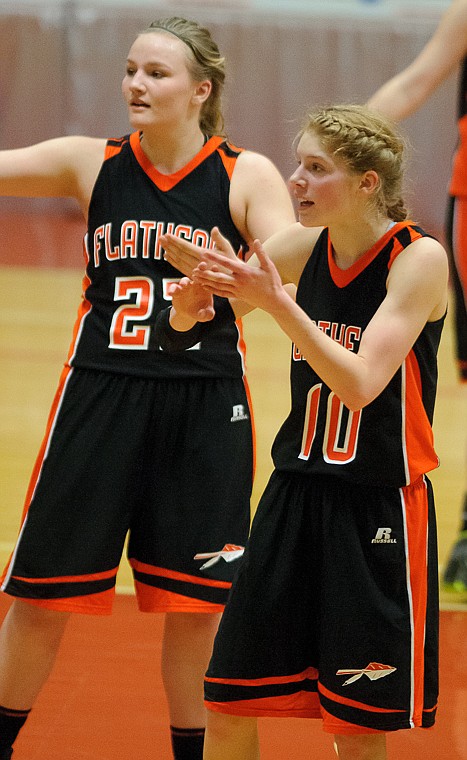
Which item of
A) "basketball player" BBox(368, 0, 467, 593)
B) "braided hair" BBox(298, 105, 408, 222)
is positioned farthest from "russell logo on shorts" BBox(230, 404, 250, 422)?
"basketball player" BBox(368, 0, 467, 593)

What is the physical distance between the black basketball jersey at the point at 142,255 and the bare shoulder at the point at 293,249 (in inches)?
15.4

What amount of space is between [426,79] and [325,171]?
207cm

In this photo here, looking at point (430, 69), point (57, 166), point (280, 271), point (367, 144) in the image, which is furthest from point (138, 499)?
point (430, 69)

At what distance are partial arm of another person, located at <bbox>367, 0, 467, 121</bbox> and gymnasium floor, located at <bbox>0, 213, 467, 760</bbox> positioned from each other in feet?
5.95

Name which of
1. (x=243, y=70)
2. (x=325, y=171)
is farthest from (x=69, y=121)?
(x=325, y=171)

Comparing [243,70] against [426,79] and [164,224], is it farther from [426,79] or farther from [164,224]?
[164,224]

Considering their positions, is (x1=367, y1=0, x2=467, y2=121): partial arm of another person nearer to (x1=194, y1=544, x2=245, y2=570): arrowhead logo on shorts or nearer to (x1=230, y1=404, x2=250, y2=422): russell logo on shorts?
(x1=230, y1=404, x2=250, y2=422): russell logo on shorts

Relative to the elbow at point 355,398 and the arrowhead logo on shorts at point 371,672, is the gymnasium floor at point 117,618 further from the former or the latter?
the elbow at point 355,398

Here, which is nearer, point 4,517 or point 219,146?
point 219,146

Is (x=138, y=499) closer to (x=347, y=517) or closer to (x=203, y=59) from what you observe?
(x=347, y=517)

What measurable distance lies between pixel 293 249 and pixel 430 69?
1.98m

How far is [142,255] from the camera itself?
301cm

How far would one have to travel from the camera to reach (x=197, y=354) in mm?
3049

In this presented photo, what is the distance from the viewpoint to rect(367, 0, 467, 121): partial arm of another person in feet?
13.9
